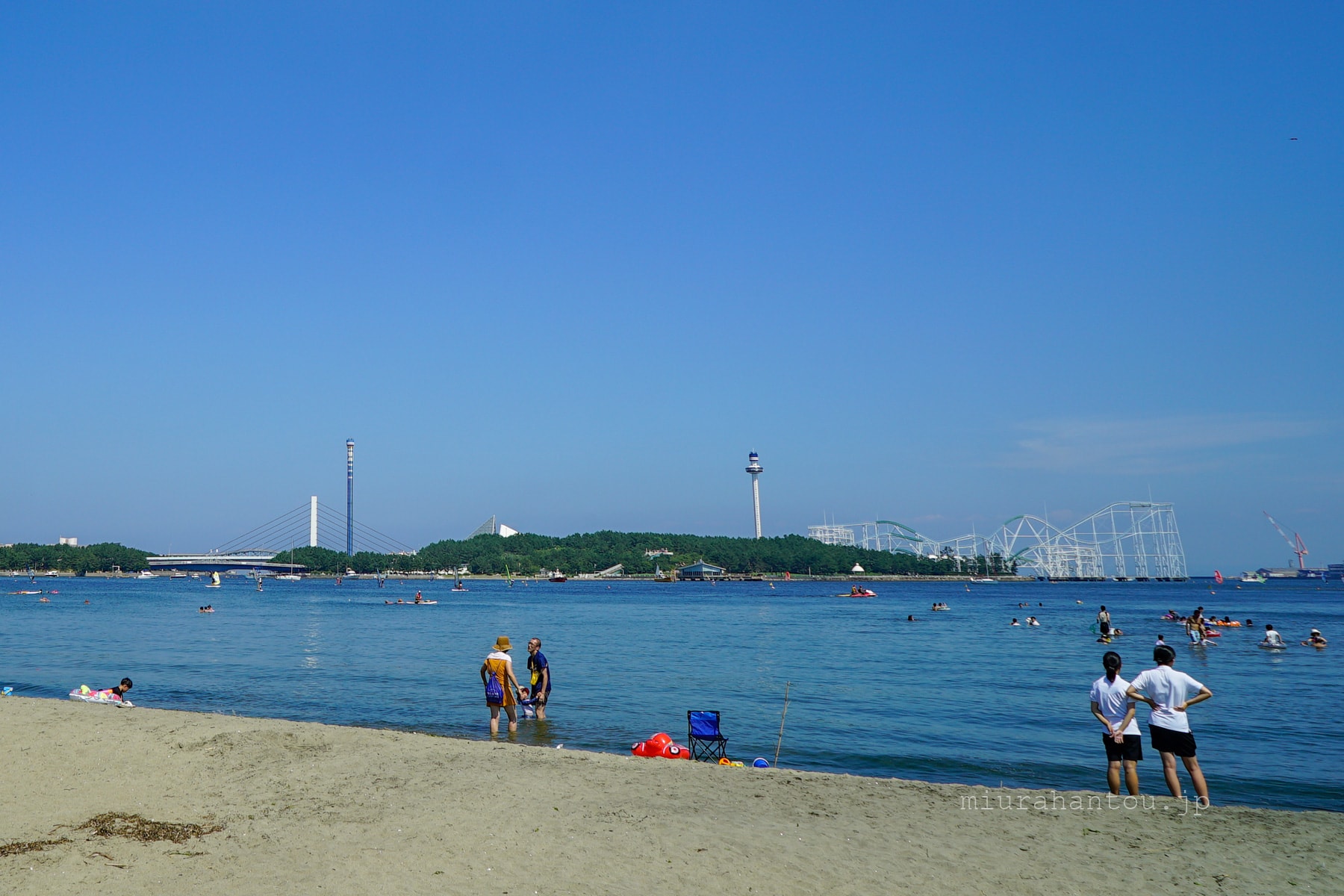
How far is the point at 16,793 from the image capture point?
971 cm

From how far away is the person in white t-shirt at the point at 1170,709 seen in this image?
905 centimetres

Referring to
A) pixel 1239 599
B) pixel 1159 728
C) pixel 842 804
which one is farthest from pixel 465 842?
pixel 1239 599

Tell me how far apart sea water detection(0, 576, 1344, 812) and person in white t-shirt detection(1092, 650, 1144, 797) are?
2.39 metres

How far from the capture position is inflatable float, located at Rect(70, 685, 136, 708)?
1756 cm

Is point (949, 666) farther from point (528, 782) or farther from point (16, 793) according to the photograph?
point (16, 793)

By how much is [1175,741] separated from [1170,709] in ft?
1.10

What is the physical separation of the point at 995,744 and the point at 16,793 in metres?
13.3

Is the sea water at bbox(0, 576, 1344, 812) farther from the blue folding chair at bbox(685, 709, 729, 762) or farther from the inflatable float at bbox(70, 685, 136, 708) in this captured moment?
the inflatable float at bbox(70, 685, 136, 708)

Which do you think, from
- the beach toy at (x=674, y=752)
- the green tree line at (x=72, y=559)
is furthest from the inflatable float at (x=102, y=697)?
the green tree line at (x=72, y=559)

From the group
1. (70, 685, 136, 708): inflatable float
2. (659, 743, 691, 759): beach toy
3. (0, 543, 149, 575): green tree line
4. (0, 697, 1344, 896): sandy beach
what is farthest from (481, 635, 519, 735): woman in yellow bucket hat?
(0, 543, 149, 575): green tree line

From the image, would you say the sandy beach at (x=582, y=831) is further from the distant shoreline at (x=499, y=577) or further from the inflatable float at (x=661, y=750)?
the distant shoreline at (x=499, y=577)

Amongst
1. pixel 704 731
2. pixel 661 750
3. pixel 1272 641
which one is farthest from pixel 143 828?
pixel 1272 641

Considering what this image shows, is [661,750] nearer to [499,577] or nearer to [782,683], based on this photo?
[782,683]

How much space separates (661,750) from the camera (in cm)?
1285
